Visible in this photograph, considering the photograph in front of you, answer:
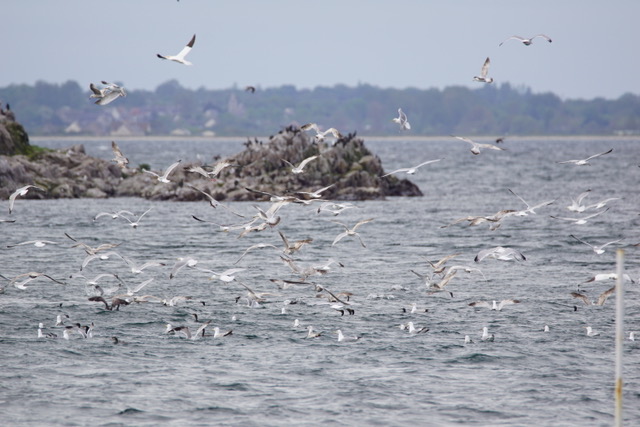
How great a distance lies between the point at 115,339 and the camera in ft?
73.6

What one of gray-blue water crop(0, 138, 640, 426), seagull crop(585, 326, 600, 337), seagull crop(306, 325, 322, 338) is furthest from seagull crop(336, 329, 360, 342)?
seagull crop(585, 326, 600, 337)

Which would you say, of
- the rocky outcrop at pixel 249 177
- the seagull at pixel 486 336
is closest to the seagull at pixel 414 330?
the seagull at pixel 486 336

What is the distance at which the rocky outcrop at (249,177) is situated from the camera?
206ft

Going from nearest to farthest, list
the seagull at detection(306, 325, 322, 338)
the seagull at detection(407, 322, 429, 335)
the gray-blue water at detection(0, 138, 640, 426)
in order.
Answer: the gray-blue water at detection(0, 138, 640, 426)
the seagull at detection(306, 325, 322, 338)
the seagull at detection(407, 322, 429, 335)

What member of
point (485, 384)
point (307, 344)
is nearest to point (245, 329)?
point (307, 344)

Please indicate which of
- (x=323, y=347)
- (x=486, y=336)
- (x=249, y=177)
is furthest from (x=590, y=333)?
(x=249, y=177)

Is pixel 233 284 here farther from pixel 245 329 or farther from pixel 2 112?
pixel 2 112

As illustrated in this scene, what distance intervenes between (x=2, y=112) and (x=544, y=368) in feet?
205

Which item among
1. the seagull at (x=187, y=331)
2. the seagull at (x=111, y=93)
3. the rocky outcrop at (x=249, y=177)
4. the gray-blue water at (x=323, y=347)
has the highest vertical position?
the seagull at (x=111, y=93)

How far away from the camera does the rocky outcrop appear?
62750 millimetres

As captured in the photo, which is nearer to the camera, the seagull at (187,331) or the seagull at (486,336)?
the seagull at (187,331)

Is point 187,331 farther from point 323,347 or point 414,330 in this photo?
point 414,330

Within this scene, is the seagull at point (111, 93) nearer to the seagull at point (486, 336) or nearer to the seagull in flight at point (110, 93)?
the seagull in flight at point (110, 93)

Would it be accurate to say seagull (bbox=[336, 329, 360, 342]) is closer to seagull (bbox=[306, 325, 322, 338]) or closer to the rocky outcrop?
seagull (bbox=[306, 325, 322, 338])
